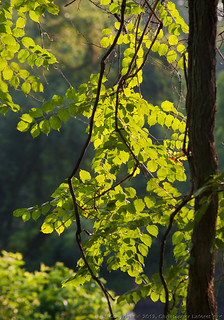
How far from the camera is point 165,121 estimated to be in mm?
2010

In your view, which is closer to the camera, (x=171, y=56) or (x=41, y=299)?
(x=171, y=56)

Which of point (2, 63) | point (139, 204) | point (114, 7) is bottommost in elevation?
point (139, 204)

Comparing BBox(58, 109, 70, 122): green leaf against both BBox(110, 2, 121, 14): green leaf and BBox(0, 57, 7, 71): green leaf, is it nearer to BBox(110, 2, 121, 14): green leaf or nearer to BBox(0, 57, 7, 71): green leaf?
BBox(0, 57, 7, 71): green leaf

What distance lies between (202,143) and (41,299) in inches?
178

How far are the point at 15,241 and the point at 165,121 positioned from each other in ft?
43.1

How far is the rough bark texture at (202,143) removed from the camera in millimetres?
1319

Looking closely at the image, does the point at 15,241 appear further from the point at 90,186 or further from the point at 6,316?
the point at 90,186

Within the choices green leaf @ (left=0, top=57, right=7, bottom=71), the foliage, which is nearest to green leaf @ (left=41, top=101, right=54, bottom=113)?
the foliage

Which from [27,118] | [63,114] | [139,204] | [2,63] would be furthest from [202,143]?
[2,63]

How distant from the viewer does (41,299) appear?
538 centimetres

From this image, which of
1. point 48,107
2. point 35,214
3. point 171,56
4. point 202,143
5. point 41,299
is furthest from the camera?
point 41,299

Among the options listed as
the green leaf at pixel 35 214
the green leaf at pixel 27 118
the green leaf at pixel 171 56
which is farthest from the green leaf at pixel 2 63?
the green leaf at pixel 171 56

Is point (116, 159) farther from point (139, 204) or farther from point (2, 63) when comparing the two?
point (2, 63)

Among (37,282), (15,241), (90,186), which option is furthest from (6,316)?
(15,241)
